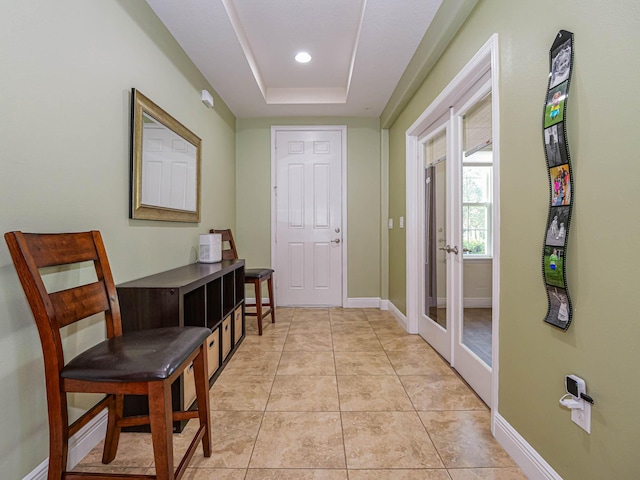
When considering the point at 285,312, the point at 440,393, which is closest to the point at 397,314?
the point at 285,312

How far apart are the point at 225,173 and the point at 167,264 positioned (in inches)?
68.5

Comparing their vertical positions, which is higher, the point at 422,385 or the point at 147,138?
the point at 147,138

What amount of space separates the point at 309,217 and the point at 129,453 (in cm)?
311

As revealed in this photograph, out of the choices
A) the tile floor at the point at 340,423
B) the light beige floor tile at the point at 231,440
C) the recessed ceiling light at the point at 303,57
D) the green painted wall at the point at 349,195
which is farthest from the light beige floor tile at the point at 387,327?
the recessed ceiling light at the point at 303,57

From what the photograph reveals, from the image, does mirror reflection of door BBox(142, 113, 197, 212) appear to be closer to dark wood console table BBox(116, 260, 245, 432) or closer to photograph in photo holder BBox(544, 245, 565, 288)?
dark wood console table BBox(116, 260, 245, 432)

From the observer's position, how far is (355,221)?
4191mm

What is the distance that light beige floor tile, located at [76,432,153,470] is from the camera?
141 centimetres

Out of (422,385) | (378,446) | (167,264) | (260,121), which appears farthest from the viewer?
(260,121)

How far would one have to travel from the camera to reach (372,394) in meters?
2.00

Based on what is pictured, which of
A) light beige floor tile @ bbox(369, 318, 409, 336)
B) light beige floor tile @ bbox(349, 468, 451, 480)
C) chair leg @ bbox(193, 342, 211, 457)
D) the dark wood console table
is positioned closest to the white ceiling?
the dark wood console table

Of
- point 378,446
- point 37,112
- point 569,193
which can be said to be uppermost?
point 37,112

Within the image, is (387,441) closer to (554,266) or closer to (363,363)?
(363,363)

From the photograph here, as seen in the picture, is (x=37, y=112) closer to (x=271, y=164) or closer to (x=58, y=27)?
(x=58, y=27)

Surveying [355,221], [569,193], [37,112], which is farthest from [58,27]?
[355,221]
